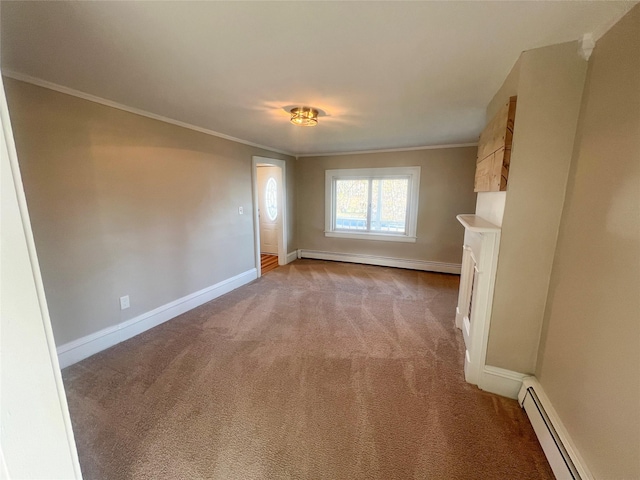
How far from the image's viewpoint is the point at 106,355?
2268 mm

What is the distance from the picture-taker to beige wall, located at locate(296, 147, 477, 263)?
4.24 meters

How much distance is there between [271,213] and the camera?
580 centimetres

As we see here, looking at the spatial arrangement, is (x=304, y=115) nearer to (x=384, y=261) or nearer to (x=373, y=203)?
(x=373, y=203)

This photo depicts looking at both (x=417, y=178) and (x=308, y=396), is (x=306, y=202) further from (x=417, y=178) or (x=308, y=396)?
(x=308, y=396)

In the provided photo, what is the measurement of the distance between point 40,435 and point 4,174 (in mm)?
687

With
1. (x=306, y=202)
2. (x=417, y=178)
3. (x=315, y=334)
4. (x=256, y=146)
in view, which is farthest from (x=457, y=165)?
(x=315, y=334)

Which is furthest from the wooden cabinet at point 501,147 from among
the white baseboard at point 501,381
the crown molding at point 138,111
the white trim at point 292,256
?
the white trim at point 292,256

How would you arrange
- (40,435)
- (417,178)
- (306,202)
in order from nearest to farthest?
1. (40,435)
2. (417,178)
3. (306,202)

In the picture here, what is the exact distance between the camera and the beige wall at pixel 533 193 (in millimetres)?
1432

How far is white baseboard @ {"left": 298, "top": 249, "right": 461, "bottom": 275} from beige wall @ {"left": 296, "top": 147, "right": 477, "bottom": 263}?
75 mm

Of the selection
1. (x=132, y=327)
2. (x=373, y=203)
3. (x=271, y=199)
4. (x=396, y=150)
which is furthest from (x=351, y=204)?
(x=132, y=327)

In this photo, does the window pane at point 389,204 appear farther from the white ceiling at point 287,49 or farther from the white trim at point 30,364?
the white trim at point 30,364

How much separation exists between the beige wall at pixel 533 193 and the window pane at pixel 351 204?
3272mm

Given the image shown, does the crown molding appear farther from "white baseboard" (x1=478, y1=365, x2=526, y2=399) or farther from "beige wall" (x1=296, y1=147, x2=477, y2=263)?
"white baseboard" (x1=478, y1=365, x2=526, y2=399)
